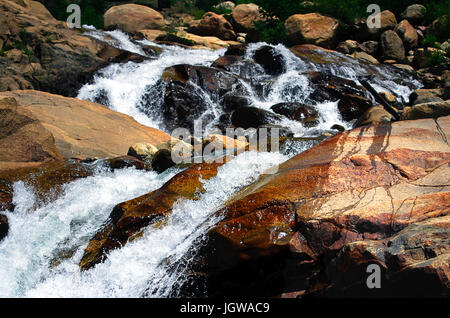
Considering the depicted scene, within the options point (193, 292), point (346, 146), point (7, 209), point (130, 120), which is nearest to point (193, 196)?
point (193, 292)

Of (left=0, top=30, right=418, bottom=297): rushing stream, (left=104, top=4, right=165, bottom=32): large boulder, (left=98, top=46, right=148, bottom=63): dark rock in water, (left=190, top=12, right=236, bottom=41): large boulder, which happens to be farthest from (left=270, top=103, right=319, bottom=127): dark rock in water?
(left=104, top=4, right=165, bottom=32): large boulder

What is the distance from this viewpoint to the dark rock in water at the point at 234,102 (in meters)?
9.39

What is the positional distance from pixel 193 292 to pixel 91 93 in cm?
768

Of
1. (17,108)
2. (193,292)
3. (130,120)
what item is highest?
(17,108)

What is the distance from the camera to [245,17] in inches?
717

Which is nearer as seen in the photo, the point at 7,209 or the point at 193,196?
the point at 193,196

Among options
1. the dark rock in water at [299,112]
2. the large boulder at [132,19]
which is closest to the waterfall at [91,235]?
the dark rock in water at [299,112]

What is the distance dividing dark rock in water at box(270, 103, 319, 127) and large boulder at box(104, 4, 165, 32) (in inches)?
422

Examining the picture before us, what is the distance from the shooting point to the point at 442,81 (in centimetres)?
1191

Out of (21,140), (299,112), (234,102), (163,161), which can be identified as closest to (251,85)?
(234,102)

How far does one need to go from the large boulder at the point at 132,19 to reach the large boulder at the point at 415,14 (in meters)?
10.3

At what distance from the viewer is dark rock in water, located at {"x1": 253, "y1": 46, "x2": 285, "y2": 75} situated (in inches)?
459

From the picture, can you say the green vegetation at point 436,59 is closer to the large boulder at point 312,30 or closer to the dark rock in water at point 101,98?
the large boulder at point 312,30

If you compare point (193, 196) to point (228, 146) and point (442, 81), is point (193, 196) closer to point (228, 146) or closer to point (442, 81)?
point (228, 146)
